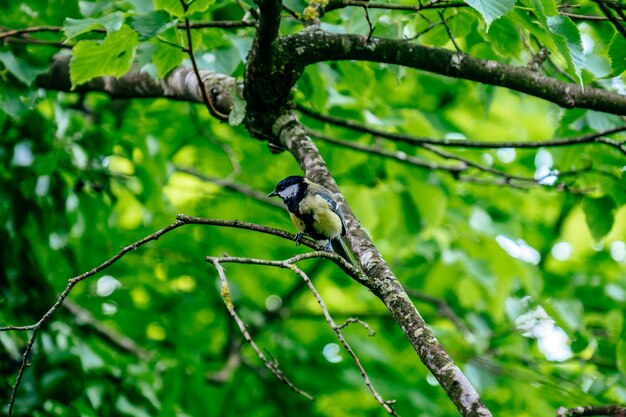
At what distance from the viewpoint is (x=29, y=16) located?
3.81 m

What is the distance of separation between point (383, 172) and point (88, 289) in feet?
8.41

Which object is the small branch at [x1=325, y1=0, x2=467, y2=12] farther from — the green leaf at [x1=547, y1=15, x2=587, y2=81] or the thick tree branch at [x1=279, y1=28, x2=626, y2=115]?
the green leaf at [x1=547, y1=15, x2=587, y2=81]

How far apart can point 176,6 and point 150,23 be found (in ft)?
0.42

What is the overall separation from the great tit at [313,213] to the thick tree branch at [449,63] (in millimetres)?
666

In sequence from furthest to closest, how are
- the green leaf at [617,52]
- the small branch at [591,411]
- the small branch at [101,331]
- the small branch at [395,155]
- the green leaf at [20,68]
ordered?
the small branch at [101,331], the small branch at [395,155], the green leaf at [20,68], the green leaf at [617,52], the small branch at [591,411]

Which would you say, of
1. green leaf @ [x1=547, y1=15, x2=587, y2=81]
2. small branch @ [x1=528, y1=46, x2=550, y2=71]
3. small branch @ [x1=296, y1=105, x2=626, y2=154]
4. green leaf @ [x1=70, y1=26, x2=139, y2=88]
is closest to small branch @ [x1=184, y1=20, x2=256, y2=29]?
green leaf @ [x1=70, y1=26, x2=139, y2=88]

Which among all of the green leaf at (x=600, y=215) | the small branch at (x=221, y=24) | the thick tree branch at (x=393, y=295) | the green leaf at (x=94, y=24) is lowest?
the green leaf at (x=600, y=215)

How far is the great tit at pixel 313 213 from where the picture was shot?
306 centimetres

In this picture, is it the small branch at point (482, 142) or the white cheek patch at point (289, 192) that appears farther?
the white cheek patch at point (289, 192)

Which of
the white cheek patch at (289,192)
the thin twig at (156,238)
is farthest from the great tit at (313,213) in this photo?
the thin twig at (156,238)

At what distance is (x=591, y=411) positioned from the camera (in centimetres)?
159

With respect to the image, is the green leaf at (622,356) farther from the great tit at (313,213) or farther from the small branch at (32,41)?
the small branch at (32,41)

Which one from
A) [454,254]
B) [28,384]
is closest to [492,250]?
[454,254]

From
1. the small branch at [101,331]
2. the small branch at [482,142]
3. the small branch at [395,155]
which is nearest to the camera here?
the small branch at [482,142]
